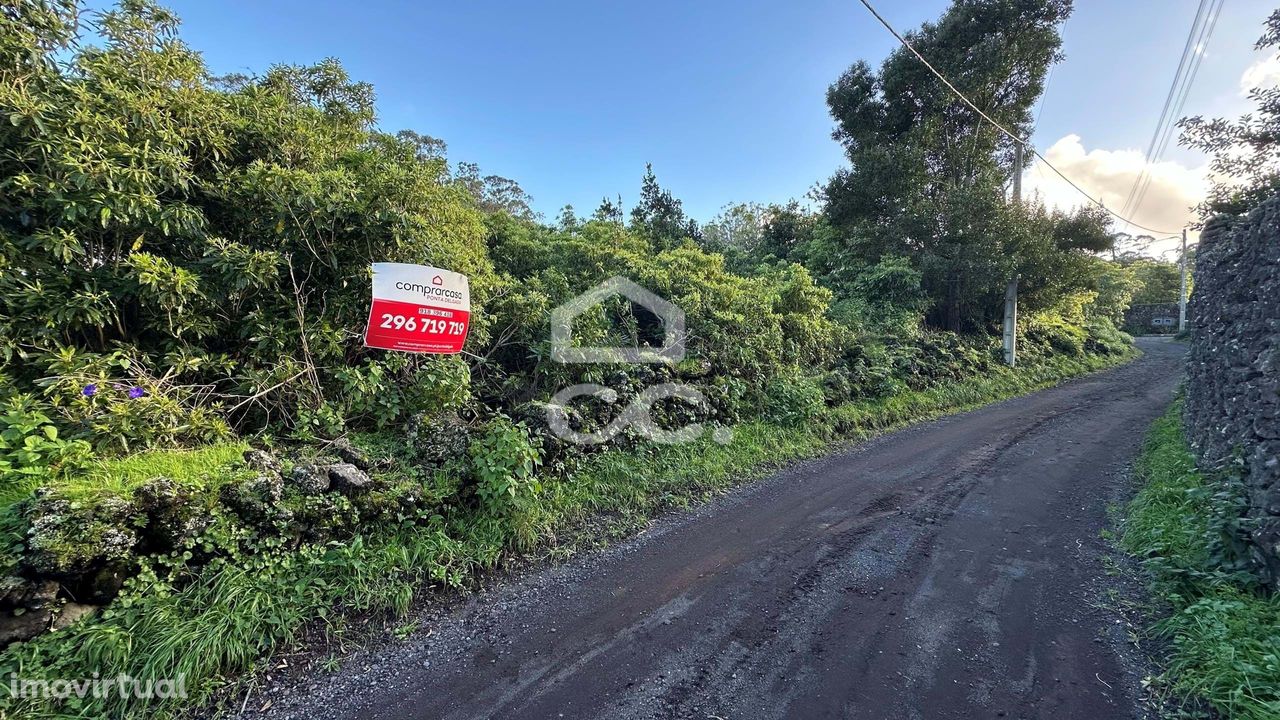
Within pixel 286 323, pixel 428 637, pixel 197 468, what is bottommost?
pixel 428 637

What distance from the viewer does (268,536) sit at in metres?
2.70

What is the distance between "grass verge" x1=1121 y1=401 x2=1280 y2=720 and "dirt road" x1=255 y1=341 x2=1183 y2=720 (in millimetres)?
244

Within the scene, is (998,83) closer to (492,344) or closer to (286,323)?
(492,344)

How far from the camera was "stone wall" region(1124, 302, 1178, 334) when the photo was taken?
2722cm

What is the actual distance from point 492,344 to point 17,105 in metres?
3.37

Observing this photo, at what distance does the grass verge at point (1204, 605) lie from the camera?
2.01 meters

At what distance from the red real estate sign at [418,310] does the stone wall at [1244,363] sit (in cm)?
550

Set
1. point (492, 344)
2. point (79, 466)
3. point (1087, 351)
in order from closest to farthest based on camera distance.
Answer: point (79, 466) < point (492, 344) < point (1087, 351)

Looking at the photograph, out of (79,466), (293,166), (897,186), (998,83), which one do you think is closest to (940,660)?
(79,466)

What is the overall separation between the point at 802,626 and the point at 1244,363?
443 cm

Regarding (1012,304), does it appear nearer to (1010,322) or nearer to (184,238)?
(1010,322)
